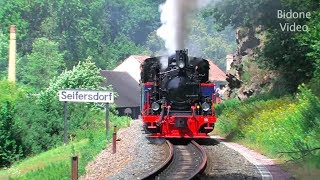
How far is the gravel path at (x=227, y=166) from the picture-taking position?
→ 1259 cm

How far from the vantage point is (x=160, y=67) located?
2009 centimetres

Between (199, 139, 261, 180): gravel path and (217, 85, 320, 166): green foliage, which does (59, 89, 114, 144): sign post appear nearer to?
(199, 139, 261, 180): gravel path

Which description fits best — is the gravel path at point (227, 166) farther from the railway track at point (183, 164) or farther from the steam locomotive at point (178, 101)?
the steam locomotive at point (178, 101)

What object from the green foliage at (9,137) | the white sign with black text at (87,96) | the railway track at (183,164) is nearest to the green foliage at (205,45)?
the green foliage at (9,137)

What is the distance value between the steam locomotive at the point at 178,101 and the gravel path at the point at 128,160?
2.92 ft

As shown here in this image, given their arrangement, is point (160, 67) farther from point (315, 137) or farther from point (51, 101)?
point (51, 101)

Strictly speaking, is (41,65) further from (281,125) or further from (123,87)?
(281,125)

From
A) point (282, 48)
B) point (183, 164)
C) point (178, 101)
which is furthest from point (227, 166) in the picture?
point (282, 48)

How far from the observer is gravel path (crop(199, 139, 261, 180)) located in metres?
12.6

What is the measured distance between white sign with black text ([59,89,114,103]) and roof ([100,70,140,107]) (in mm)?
31984

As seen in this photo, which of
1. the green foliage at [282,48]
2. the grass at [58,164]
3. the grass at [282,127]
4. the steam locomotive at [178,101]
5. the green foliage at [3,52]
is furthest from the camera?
the green foliage at [3,52]

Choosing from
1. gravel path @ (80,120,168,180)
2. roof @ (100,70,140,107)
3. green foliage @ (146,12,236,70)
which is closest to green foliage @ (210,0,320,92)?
gravel path @ (80,120,168,180)

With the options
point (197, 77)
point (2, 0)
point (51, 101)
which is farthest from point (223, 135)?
point (2, 0)

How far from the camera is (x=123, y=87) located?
189ft
